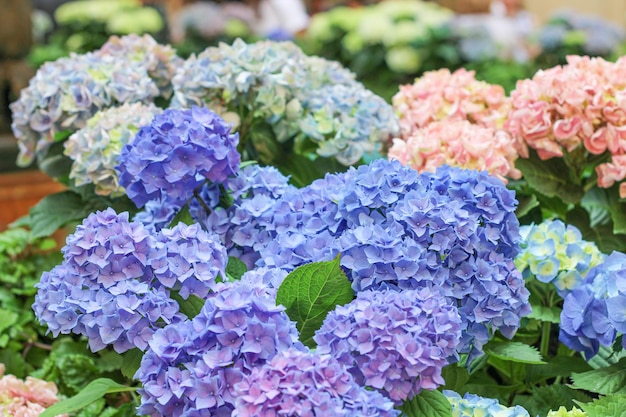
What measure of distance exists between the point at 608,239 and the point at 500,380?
0.37 m

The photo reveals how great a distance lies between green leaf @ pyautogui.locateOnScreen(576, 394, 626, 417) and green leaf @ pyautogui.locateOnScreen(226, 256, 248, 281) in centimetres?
53

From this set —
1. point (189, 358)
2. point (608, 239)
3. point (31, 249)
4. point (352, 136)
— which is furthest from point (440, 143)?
point (31, 249)

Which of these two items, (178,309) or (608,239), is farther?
(608,239)

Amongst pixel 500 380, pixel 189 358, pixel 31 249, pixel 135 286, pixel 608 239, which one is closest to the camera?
pixel 189 358

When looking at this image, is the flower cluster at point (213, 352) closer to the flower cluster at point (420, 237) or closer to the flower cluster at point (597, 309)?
the flower cluster at point (420, 237)

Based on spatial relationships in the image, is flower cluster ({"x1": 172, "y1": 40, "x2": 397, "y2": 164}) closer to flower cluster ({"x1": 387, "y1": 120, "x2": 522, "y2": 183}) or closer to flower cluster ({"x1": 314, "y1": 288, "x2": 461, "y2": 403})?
flower cluster ({"x1": 387, "y1": 120, "x2": 522, "y2": 183})

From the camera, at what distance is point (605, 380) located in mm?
1319

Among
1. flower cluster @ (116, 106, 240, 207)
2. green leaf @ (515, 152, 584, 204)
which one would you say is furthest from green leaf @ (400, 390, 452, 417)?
green leaf @ (515, 152, 584, 204)

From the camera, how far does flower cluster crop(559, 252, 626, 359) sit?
1265 mm

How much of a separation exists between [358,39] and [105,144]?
3.22 meters

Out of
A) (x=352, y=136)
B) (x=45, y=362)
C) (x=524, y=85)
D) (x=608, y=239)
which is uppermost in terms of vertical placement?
(x=524, y=85)

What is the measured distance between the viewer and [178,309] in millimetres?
1217

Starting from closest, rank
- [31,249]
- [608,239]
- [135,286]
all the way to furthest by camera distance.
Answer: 1. [135,286]
2. [608,239]
3. [31,249]

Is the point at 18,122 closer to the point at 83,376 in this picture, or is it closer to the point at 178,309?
the point at 83,376
